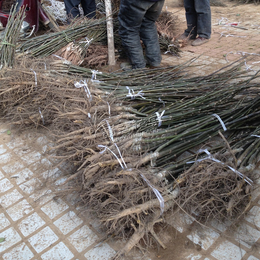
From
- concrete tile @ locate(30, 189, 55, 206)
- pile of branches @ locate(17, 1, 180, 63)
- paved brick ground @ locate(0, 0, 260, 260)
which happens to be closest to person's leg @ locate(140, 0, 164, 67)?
pile of branches @ locate(17, 1, 180, 63)

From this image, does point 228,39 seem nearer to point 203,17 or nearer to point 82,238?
point 203,17

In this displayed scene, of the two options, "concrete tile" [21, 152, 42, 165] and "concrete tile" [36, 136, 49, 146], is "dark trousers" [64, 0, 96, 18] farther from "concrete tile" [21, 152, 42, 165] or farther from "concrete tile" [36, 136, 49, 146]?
"concrete tile" [21, 152, 42, 165]

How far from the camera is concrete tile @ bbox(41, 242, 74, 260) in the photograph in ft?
5.78

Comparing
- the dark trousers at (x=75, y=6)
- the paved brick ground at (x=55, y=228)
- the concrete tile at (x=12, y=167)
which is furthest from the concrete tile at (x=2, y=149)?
the dark trousers at (x=75, y=6)

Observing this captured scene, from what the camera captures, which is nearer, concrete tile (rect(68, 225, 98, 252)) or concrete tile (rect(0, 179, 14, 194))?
concrete tile (rect(68, 225, 98, 252))

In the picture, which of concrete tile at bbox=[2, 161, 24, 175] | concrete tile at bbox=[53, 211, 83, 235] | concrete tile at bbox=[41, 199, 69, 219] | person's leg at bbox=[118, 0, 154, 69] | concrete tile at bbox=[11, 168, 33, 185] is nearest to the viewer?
concrete tile at bbox=[53, 211, 83, 235]

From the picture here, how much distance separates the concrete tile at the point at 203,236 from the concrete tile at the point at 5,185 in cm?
153

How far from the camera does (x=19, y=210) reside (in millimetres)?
2102

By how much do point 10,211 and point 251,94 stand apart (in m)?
2.57

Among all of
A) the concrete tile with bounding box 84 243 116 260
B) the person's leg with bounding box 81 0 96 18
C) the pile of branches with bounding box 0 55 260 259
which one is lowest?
the concrete tile with bounding box 84 243 116 260

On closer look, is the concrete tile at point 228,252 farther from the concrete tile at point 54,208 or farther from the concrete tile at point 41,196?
the concrete tile at point 41,196

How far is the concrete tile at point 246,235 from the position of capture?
175 cm

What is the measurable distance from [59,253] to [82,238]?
0.57ft

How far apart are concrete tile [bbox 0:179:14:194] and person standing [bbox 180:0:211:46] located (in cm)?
396
